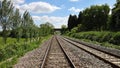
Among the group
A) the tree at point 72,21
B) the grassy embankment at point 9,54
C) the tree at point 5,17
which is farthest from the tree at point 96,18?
the grassy embankment at point 9,54

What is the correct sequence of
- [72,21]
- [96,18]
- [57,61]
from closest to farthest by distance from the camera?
1. [57,61]
2. [96,18]
3. [72,21]

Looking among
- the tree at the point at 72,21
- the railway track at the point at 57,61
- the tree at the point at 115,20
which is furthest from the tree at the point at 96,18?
the railway track at the point at 57,61

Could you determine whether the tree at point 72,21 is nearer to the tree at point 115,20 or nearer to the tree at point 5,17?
the tree at point 115,20

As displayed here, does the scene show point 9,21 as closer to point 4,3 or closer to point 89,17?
point 4,3

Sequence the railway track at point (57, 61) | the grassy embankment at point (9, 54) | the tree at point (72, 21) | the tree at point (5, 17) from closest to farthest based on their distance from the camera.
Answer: the railway track at point (57, 61)
the grassy embankment at point (9, 54)
the tree at point (5, 17)
the tree at point (72, 21)

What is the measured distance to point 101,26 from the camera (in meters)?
108

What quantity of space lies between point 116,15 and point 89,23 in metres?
47.2

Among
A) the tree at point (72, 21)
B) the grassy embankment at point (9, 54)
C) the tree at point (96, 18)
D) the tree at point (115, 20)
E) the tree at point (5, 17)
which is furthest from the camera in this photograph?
the tree at point (72, 21)

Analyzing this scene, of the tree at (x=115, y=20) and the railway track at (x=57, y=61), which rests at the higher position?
the tree at (x=115, y=20)

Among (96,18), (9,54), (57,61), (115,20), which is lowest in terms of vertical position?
(9,54)

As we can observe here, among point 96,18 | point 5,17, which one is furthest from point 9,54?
point 96,18

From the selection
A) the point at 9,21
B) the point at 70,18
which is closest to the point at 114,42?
the point at 9,21

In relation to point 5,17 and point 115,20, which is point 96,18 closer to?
point 115,20

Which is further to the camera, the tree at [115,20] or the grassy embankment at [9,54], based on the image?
the tree at [115,20]
